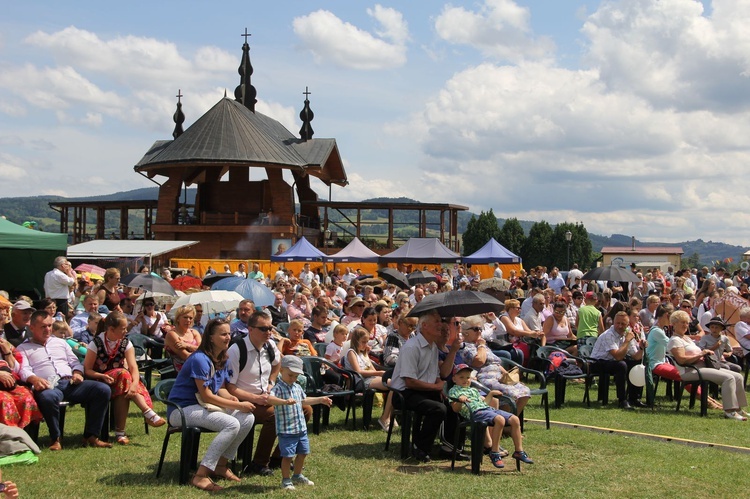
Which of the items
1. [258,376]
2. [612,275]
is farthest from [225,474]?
[612,275]

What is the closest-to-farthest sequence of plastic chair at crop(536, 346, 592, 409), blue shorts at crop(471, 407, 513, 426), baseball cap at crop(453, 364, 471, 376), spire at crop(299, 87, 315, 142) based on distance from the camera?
blue shorts at crop(471, 407, 513, 426) < baseball cap at crop(453, 364, 471, 376) < plastic chair at crop(536, 346, 592, 409) < spire at crop(299, 87, 315, 142)

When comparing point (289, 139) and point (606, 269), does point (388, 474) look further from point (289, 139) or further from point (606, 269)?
point (289, 139)

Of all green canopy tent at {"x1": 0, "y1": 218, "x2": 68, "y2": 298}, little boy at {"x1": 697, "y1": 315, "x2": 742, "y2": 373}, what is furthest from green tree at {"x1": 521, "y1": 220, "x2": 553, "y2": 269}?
little boy at {"x1": 697, "y1": 315, "x2": 742, "y2": 373}

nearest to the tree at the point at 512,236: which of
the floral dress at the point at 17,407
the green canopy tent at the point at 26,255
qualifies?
the green canopy tent at the point at 26,255

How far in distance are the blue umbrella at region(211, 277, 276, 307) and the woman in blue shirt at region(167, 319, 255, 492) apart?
7.52 m

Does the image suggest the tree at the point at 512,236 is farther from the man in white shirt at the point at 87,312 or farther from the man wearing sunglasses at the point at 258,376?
the man wearing sunglasses at the point at 258,376

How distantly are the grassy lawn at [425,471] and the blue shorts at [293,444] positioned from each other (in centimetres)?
31

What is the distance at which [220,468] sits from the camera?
704 cm

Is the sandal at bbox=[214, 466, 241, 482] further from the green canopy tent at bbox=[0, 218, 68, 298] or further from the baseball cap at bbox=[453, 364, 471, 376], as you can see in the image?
the green canopy tent at bbox=[0, 218, 68, 298]

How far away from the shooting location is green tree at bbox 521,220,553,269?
9888cm

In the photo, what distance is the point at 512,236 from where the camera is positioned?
4031 inches

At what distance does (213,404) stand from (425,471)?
1993mm

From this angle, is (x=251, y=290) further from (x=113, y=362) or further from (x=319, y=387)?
(x=113, y=362)

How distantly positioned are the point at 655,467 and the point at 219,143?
40641mm
